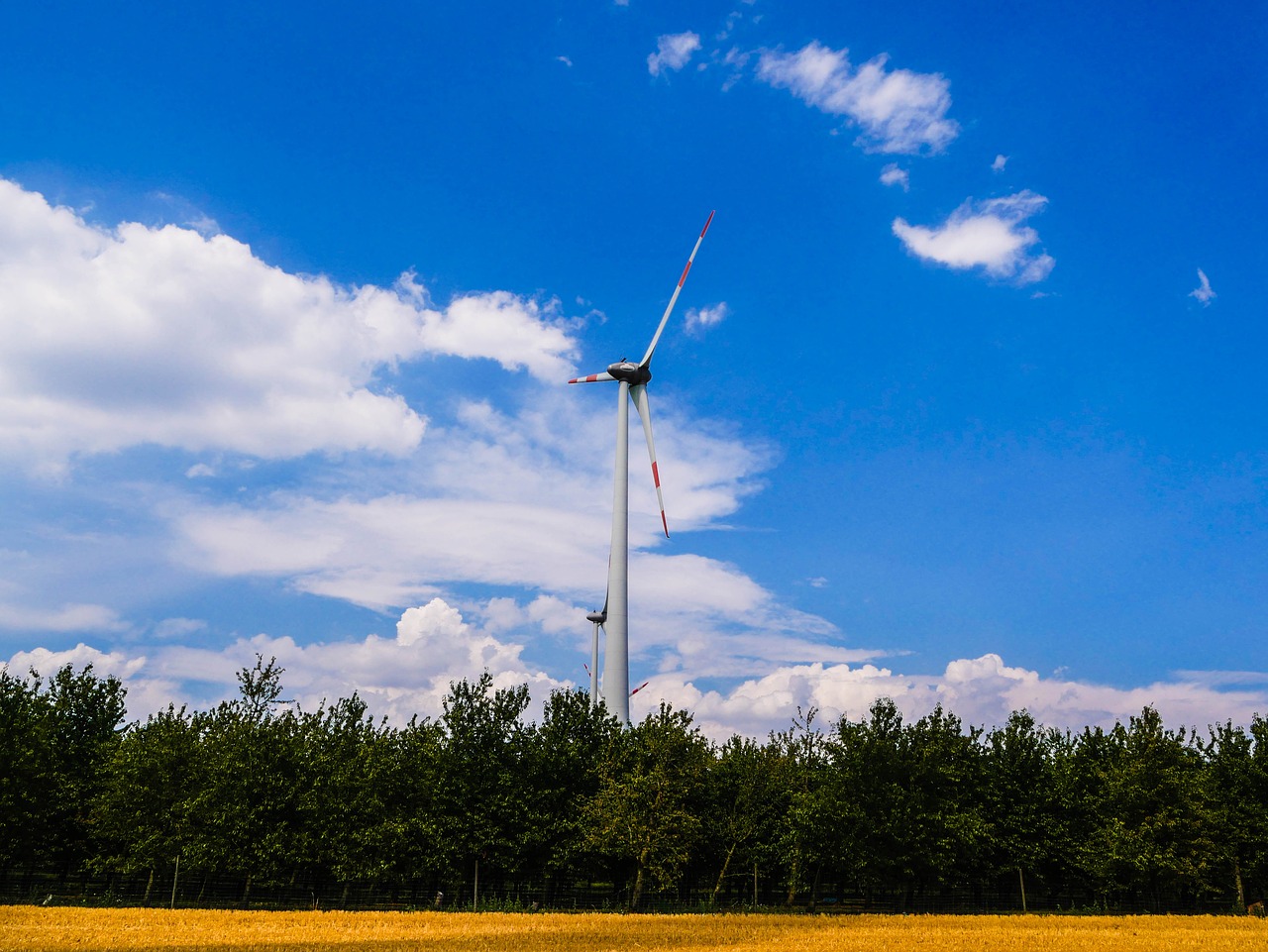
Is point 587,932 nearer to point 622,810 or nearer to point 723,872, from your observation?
point 622,810

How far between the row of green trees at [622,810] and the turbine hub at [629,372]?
36363mm

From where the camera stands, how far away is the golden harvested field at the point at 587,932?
35031 millimetres

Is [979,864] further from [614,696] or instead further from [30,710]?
[30,710]

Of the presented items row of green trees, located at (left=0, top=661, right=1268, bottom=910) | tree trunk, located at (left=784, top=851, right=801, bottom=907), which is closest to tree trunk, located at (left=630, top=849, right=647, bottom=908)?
row of green trees, located at (left=0, top=661, right=1268, bottom=910)

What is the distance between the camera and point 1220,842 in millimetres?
66000

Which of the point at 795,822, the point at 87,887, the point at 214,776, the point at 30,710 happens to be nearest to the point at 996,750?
the point at 795,822

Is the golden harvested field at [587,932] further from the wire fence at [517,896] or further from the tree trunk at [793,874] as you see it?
the tree trunk at [793,874]

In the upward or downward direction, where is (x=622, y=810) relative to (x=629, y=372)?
downward

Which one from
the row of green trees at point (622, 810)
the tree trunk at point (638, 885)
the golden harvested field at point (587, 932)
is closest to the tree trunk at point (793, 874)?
the row of green trees at point (622, 810)

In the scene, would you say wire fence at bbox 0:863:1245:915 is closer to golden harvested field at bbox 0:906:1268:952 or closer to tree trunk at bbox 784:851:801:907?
tree trunk at bbox 784:851:801:907

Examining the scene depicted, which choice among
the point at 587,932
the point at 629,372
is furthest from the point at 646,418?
the point at 587,932

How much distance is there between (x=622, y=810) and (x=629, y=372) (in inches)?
1877

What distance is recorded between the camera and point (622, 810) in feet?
190

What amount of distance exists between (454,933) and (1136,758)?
52700mm
